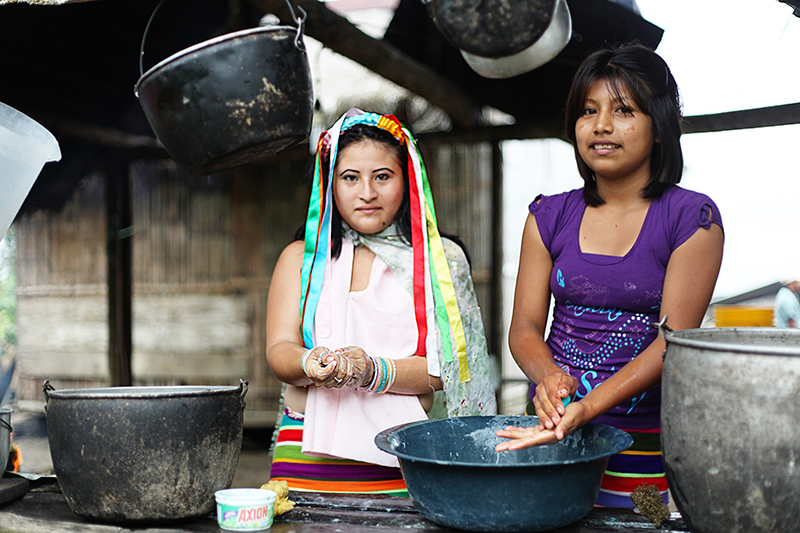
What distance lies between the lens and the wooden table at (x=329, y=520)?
61.4 inches

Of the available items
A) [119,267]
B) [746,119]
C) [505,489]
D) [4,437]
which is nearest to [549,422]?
[505,489]

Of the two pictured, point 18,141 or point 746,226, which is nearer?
point 18,141

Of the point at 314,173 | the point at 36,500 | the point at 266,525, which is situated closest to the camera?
the point at 266,525

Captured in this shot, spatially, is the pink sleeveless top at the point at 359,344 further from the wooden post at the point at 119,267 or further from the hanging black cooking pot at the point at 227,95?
the wooden post at the point at 119,267

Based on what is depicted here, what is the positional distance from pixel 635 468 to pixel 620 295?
0.49 metres

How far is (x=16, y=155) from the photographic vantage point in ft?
6.34

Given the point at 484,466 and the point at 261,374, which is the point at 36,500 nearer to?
the point at 484,466

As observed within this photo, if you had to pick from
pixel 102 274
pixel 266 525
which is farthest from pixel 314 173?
pixel 102 274

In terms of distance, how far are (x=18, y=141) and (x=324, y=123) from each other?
363cm

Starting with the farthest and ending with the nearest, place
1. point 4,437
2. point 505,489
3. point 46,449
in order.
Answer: point 46,449, point 4,437, point 505,489

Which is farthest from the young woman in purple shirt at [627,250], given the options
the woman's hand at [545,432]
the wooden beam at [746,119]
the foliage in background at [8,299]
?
the foliage in background at [8,299]

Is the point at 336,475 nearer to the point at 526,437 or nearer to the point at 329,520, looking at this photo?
the point at 329,520

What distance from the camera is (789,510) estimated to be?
49.2 inches

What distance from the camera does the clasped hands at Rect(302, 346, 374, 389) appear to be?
1830 mm
